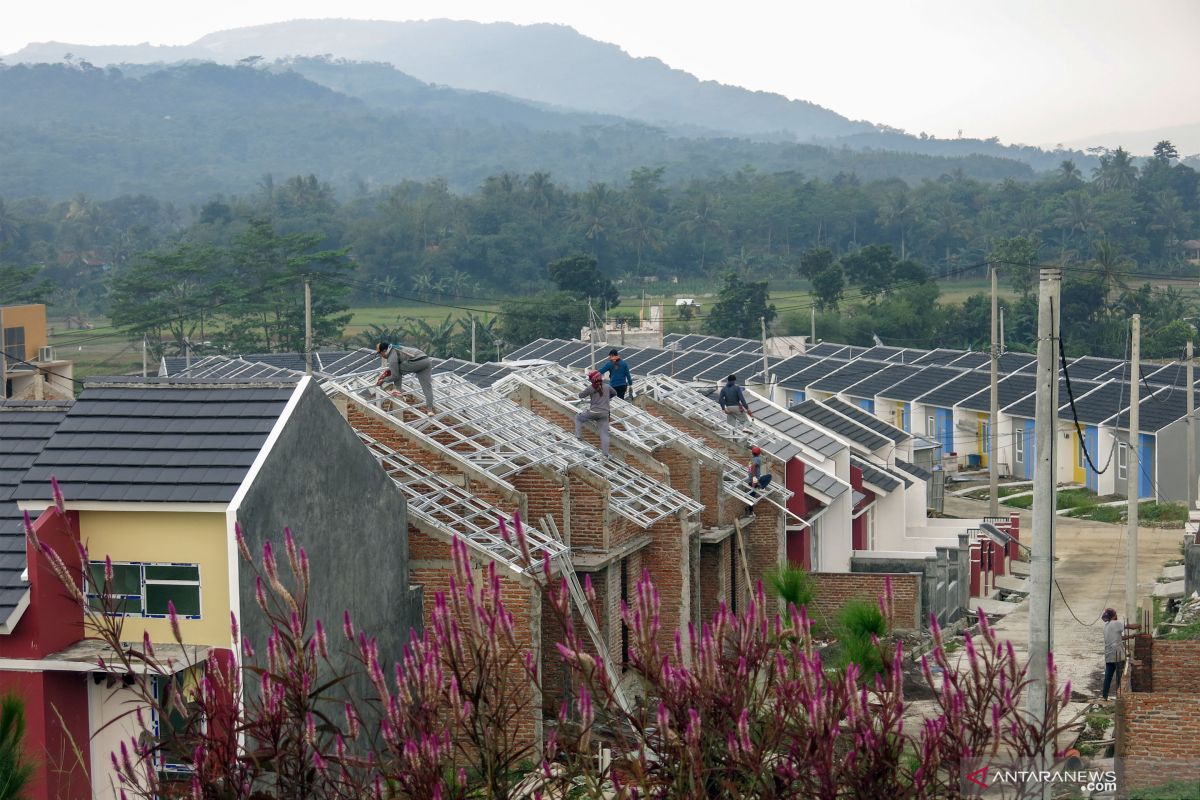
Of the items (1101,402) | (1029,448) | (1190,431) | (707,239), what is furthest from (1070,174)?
(1190,431)

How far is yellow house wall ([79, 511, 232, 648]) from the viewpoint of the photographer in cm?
1662

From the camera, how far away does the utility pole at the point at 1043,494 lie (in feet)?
49.8

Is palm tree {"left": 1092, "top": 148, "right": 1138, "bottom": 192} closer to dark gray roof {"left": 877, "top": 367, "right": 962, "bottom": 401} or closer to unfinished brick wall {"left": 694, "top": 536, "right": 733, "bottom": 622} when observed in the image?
dark gray roof {"left": 877, "top": 367, "right": 962, "bottom": 401}

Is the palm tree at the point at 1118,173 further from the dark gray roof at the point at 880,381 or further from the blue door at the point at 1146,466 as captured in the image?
the blue door at the point at 1146,466

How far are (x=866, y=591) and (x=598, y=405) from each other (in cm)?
769

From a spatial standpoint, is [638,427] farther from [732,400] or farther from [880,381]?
[880,381]

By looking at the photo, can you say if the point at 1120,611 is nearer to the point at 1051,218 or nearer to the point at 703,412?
the point at 703,412

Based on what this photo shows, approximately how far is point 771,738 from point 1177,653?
1467 cm

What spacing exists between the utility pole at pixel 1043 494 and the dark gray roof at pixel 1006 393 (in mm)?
44145

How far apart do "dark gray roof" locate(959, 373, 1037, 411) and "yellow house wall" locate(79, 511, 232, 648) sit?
4637cm

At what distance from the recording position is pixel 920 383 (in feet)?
214

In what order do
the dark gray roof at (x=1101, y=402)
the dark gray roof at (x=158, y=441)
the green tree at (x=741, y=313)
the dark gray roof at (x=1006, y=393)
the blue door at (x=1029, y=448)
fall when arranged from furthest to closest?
the green tree at (x=741, y=313), the dark gray roof at (x=1006, y=393), the blue door at (x=1029, y=448), the dark gray roof at (x=1101, y=402), the dark gray roof at (x=158, y=441)

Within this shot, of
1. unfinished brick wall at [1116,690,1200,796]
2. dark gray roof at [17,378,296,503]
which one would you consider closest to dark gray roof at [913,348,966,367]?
unfinished brick wall at [1116,690,1200,796]

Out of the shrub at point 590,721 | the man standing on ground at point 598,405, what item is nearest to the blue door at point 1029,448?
the man standing on ground at point 598,405
